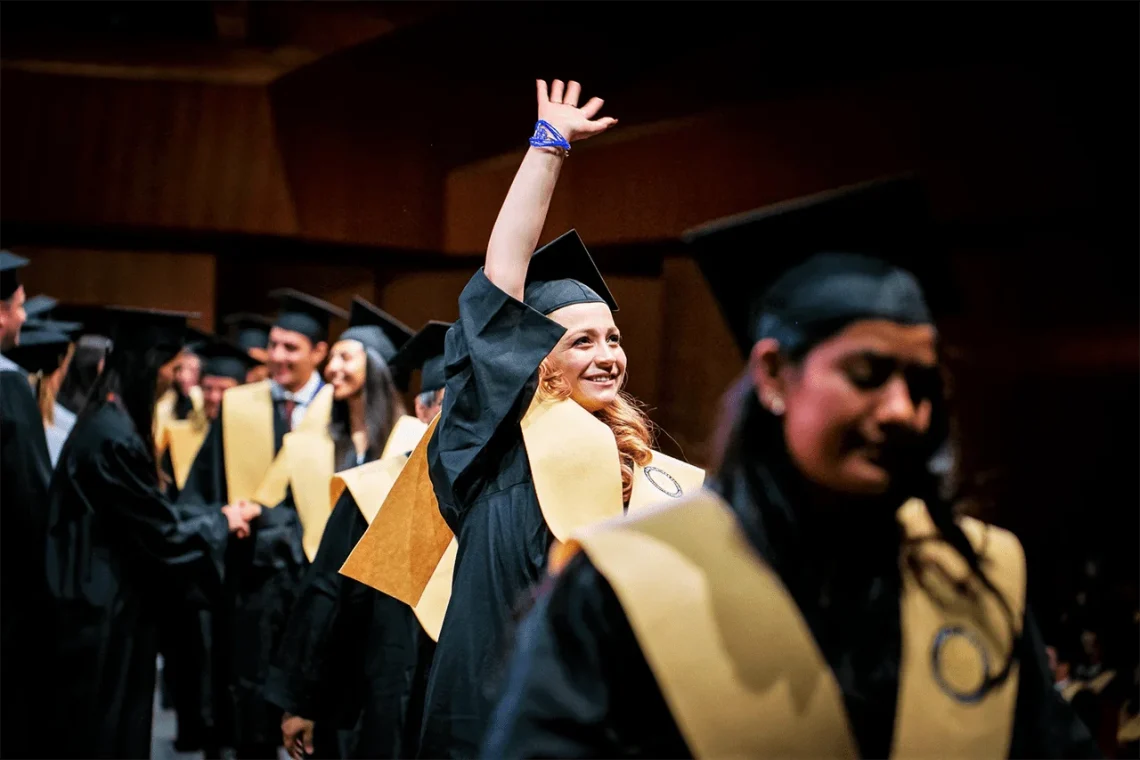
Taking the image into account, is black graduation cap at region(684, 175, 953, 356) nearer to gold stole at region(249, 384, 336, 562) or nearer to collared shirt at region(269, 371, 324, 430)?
gold stole at region(249, 384, 336, 562)

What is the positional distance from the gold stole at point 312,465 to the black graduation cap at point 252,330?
9.40 feet

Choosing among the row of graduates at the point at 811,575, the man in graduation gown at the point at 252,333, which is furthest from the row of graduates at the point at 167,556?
the row of graduates at the point at 811,575

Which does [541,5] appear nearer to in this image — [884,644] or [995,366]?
[995,366]

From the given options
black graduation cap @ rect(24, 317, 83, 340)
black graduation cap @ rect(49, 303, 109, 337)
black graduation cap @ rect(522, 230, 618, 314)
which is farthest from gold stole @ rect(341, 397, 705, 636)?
black graduation cap @ rect(49, 303, 109, 337)

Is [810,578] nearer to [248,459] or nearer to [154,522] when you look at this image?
[154,522]

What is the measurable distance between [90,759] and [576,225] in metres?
2.81

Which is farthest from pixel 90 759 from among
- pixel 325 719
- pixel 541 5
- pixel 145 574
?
pixel 541 5

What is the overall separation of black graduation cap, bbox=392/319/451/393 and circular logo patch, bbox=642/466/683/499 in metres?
1.39

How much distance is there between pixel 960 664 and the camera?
1.29m

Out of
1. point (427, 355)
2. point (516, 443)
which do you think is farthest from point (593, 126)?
point (427, 355)

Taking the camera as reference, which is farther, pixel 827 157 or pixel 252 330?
pixel 252 330

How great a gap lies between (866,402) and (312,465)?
3.57 m

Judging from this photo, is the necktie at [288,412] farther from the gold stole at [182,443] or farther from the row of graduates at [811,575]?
the row of graduates at [811,575]

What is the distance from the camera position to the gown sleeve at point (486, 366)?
2189 millimetres
